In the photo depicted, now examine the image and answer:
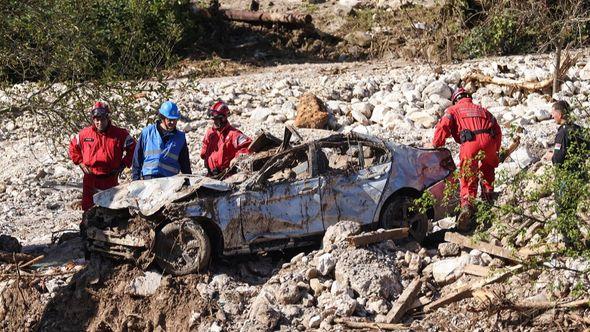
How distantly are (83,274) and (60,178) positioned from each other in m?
6.50

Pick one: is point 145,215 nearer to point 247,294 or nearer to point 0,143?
point 247,294

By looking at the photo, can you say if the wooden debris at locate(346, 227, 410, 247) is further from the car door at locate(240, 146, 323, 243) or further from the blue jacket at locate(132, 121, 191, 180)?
the blue jacket at locate(132, 121, 191, 180)

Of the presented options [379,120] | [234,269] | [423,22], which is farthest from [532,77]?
[234,269]

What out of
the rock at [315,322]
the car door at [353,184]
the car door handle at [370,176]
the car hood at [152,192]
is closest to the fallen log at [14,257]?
the car hood at [152,192]

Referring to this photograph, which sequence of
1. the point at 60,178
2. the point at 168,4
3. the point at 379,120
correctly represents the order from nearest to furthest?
the point at 60,178, the point at 379,120, the point at 168,4

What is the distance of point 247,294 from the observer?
12.2 metres

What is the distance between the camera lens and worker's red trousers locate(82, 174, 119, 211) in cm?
1385

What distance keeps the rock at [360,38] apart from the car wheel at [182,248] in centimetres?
1786

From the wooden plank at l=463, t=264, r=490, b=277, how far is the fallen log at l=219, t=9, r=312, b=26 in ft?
60.7

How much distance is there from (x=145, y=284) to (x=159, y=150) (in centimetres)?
166

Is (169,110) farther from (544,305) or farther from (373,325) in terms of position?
(544,305)

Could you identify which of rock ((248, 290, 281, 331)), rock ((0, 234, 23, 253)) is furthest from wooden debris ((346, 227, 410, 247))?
rock ((0, 234, 23, 253))

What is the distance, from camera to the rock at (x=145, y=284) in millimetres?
12383

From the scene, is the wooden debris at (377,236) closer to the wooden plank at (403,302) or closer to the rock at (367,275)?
the rock at (367,275)
